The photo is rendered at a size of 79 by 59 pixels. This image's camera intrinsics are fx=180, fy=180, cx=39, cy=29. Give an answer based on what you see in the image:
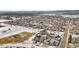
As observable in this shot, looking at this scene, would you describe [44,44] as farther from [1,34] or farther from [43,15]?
[1,34]
